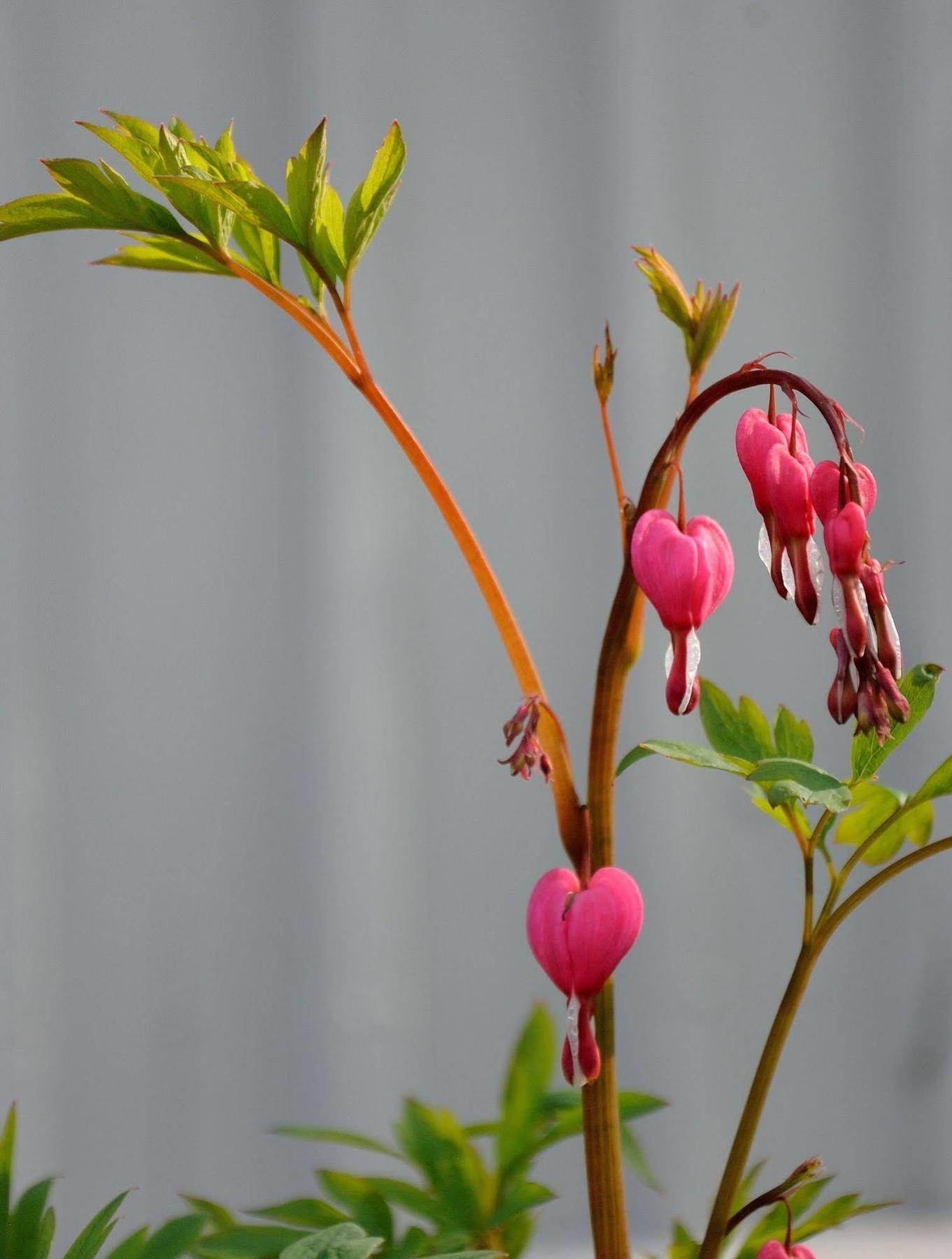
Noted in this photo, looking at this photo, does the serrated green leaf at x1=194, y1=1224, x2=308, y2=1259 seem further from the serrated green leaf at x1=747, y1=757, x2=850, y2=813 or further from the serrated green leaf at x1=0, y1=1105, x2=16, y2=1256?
the serrated green leaf at x1=747, y1=757, x2=850, y2=813

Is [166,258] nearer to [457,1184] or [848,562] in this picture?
[848,562]

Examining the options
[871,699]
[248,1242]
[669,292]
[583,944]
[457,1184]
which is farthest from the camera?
[457,1184]

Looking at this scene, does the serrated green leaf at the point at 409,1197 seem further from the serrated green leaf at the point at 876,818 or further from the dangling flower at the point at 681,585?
the dangling flower at the point at 681,585

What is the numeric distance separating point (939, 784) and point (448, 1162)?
531 mm

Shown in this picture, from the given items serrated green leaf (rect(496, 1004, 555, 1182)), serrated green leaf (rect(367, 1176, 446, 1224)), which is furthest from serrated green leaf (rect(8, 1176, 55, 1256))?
serrated green leaf (rect(496, 1004, 555, 1182))

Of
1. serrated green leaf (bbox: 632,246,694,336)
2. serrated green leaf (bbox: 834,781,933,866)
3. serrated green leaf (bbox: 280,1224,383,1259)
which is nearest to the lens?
serrated green leaf (bbox: 280,1224,383,1259)

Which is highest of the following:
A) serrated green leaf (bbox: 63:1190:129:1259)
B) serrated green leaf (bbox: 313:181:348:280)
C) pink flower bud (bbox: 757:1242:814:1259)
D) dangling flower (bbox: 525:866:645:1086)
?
serrated green leaf (bbox: 313:181:348:280)

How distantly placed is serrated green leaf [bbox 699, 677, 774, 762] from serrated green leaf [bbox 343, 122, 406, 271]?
351mm

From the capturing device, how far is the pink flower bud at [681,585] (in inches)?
21.4

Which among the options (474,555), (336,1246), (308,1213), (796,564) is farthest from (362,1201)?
(796,564)

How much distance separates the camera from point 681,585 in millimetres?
550

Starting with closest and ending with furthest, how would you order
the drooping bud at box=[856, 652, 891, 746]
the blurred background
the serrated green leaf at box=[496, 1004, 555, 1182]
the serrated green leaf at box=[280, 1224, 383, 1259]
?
the drooping bud at box=[856, 652, 891, 746]
the serrated green leaf at box=[280, 1224, 383, 1259]
the serrated green leaf at box=[496, 1004, 555, 1182]
the blurred background

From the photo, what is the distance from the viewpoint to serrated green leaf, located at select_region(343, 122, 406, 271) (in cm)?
64

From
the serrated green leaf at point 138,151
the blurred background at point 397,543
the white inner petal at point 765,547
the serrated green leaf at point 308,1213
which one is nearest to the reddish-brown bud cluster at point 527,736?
the white inner petal at point 765,547
